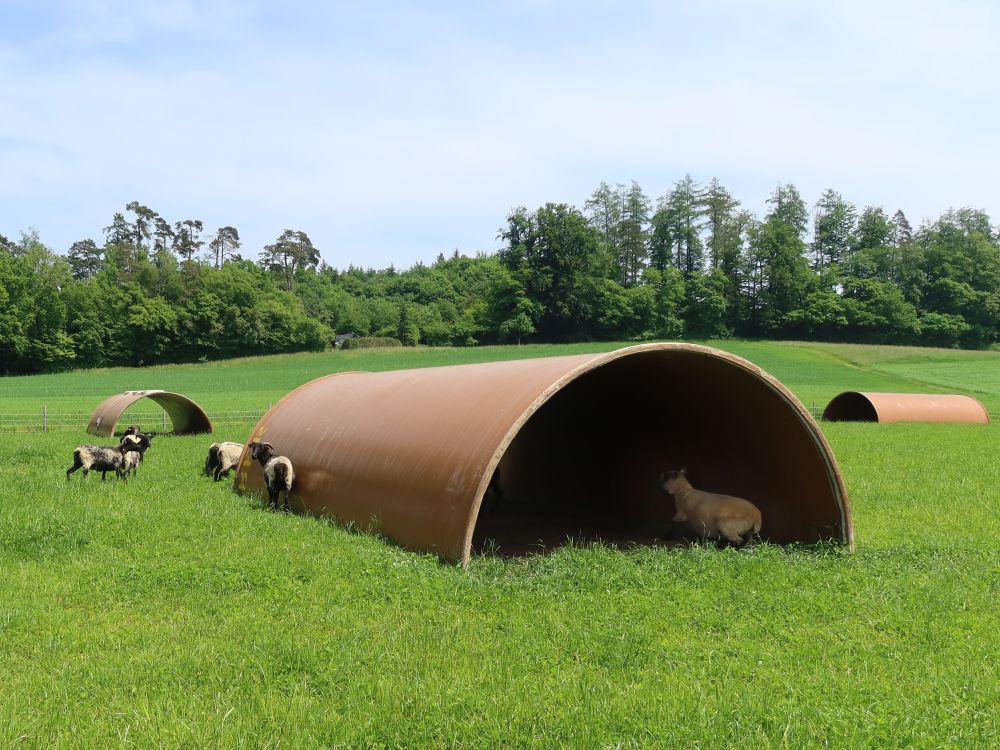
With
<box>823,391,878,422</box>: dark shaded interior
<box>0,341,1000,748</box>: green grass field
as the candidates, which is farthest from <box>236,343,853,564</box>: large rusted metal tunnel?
<box>823,391,878,422</box>: dark shaded interior

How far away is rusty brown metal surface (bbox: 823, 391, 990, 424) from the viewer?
27031mm

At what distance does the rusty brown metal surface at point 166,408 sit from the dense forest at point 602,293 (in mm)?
56354

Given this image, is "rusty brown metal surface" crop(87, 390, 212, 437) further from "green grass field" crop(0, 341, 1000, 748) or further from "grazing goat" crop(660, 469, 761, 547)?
"grazing goat" crop(660, 469, 761, 547)

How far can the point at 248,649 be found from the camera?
5355 mm

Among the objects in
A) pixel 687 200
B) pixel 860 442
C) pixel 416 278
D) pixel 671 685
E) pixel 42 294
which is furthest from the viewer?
pixel 416 278

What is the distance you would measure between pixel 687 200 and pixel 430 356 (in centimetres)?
5161

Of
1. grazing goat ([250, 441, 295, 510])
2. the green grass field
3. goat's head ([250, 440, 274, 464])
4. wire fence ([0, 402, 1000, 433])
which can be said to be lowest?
wire fence ([0, 402, 1000, 433])

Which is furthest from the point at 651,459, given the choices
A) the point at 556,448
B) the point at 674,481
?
the point at 556,448

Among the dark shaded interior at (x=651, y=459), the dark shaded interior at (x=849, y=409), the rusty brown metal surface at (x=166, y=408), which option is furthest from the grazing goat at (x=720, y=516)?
the dark shaded interior at (x=849, y=409)

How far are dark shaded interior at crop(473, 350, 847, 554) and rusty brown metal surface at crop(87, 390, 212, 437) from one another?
38.7 feet

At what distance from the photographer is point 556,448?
1357cm

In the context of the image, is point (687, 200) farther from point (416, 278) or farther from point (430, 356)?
point (430, 356)

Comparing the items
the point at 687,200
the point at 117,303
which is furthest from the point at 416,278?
the point at 117,303

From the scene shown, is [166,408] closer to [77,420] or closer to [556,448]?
[77,420]
